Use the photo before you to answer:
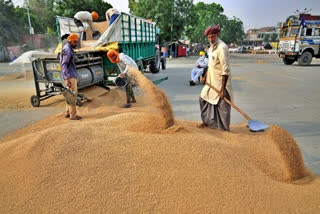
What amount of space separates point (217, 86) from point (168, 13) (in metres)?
21.8

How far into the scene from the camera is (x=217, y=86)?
10.8 ft

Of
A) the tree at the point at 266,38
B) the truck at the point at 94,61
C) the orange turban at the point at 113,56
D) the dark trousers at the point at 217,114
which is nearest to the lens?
the dark trousers at the point at 217,114

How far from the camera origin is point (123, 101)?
19.4 ft

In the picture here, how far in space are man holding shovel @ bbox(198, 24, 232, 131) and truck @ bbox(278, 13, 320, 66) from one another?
1321 centimetres

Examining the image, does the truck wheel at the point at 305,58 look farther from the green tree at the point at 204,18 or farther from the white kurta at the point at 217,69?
the green tree at the point at 204,18

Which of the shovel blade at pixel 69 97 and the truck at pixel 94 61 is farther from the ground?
the truck at pixel 94 61

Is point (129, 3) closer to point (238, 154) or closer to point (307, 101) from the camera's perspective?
point (307, 101)

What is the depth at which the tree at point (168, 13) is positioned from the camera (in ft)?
74.7

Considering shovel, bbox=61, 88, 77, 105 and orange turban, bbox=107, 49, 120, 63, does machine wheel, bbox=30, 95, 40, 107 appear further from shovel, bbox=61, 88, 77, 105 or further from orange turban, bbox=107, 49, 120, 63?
orange turban, bbox=107, 49, 120, 63

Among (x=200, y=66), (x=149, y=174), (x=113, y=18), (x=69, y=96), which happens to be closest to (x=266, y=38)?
(x=200, y=66)

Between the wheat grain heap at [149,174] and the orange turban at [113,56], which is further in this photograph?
the orange turban at [113,56]

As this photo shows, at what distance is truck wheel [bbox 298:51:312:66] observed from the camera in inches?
551

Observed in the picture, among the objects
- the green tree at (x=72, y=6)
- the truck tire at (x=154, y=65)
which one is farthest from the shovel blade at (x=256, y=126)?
the green tree at (x=72, y=6)

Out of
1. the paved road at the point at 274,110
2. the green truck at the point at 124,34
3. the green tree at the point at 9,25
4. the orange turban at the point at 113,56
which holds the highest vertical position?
the green tree at the point at 9,25
